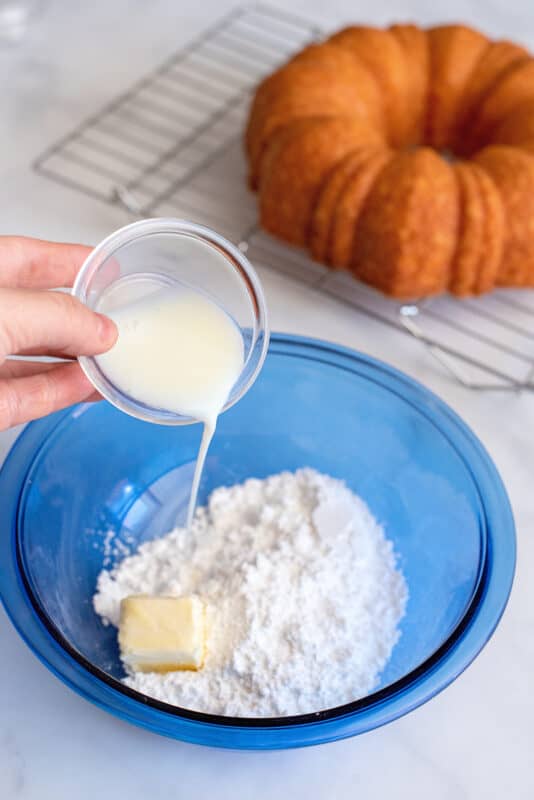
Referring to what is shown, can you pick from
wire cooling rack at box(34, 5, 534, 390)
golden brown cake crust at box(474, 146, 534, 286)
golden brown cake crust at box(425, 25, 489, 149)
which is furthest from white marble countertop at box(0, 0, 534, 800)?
golden brown cake crust at box(425, 25, 489, 149)

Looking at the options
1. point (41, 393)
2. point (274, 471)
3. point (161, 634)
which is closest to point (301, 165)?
point (274, 471)

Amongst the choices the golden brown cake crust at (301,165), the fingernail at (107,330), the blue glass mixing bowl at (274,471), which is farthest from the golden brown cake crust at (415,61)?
the fingernail at (107,330)

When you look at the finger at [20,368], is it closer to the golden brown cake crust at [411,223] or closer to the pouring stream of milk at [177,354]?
the pouring stream of milk at [177,354]

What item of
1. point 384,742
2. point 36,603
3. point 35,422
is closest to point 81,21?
point 35,422

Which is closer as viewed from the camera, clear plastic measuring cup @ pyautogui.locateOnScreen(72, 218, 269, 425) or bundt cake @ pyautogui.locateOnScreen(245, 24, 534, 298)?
clear plastic measuring cup @ pyautogui.locateOnScreen(72, 218, 269, 425)

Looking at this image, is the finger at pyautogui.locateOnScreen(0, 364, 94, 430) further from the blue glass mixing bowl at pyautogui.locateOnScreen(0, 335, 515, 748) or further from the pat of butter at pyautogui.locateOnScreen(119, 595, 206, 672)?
the pat of butter at pyautogui.locateOnScreen(119, 595, 206, 672)

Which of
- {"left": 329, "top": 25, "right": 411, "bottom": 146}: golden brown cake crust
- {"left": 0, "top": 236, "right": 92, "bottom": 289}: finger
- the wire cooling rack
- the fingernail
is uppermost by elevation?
{"left": 329, "top": 25, "right": 411, "bottom": 146}: golden brown cake crust
